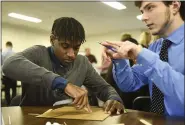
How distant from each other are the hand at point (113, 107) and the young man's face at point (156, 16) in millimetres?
440

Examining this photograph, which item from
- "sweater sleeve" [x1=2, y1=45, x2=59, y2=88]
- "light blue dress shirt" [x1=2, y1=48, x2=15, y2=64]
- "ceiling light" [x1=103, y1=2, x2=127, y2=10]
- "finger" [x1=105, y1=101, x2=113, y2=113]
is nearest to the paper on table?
"finger" [x1=105, y1=101, x2=113, y2=113]

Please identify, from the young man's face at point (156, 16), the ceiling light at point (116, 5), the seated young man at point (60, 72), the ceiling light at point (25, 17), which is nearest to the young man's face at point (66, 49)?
the seated young man at point (60, 72)

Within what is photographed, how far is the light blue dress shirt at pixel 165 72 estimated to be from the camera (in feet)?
2.54

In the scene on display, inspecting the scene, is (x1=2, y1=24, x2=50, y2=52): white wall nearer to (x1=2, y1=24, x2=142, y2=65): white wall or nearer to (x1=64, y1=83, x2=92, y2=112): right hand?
(x1=2, y1=24, x2=142, y2=65): white wall

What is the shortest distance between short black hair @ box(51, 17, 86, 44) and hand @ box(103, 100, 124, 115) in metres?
0.35

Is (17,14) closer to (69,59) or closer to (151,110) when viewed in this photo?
(69,59)

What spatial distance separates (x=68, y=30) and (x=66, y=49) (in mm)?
90

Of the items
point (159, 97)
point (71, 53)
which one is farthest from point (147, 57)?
point (71, 53)

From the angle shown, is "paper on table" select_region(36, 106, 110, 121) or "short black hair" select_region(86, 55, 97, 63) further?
"short black hair" select_region(86, 55, 97, 63)

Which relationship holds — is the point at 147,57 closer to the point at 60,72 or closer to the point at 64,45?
the point at 64,45

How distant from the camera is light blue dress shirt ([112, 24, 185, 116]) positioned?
2.54ft

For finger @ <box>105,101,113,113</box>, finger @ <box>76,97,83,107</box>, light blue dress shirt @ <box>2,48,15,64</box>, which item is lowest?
finger @ <box>105,101,113,113</box>

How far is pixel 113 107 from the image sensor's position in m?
1.17

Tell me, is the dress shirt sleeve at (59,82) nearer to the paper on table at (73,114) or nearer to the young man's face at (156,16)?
the paper on table at (73,114)
